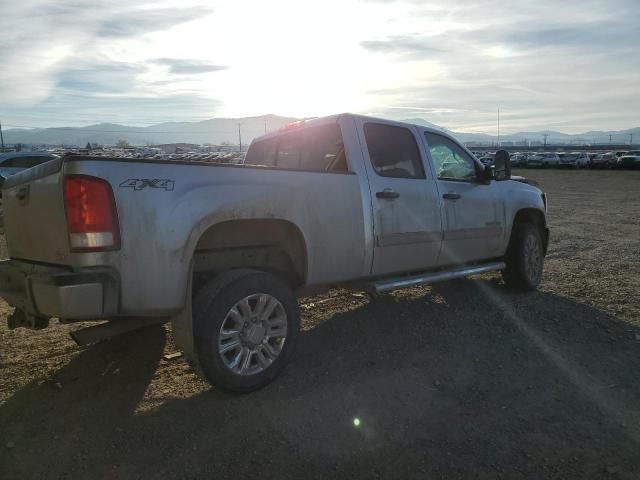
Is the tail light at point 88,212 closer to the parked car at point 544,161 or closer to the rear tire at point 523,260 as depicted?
the rear tire at point 523,260

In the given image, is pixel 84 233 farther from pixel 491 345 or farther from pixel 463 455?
pixel 491 345

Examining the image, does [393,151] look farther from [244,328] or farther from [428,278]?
[244,328]

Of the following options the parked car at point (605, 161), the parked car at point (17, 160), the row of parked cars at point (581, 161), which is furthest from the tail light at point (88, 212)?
the parked car at point (605, 161)

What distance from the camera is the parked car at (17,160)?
17.3 meters

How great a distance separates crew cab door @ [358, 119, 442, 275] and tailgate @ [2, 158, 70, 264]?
2373 millimetres

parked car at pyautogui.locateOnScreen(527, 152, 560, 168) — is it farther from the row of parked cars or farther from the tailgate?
the tailgate

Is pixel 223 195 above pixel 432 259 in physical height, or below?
above

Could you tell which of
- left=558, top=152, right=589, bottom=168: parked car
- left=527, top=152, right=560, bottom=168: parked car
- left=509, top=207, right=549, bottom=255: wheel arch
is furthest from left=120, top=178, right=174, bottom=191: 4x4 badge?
left=527, top=152, right=560, bottom=168: parked car

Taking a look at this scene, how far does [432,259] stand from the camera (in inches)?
196

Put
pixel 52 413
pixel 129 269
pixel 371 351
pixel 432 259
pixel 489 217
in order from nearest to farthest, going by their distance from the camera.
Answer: pixel 129 269 < pixel 52 413 < pixel 371 351 < pixel 432 259 < pixel 489 217

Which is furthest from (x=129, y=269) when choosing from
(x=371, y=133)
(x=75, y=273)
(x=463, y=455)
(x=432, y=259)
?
(x=432, y=259)

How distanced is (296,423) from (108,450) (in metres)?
1.11

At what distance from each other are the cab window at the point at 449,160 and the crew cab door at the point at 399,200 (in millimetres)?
239

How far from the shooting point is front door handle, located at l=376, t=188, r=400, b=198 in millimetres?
4352
